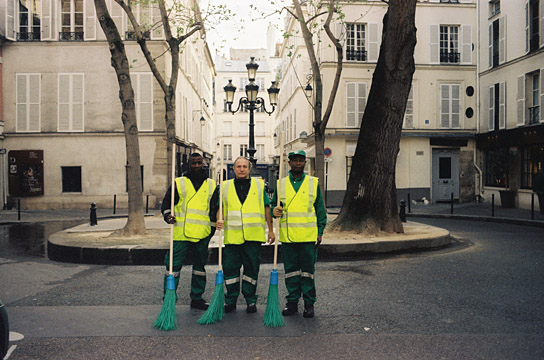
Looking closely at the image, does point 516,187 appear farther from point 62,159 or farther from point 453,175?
point 62,159

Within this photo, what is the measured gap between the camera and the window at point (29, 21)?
22.0 m

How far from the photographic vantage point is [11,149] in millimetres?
22078

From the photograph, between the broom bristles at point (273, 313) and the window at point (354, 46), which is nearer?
the broom bristles at point (273, 313)

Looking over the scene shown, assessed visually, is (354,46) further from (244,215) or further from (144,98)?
(244,215)

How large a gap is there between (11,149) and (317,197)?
20.4 m

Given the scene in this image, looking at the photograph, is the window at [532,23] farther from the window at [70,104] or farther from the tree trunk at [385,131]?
the window at [70,104]

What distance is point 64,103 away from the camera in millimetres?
22203

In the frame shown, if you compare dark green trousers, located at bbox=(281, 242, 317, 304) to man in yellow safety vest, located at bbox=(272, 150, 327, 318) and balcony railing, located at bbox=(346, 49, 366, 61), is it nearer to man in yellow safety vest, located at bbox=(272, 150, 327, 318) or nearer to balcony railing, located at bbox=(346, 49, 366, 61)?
man in yellow safety vest, located at bbox=(272, 150, 327, 318)

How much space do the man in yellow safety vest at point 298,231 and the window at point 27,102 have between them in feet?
64.8

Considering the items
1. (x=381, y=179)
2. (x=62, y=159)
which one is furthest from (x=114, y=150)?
(x=381, y=179)

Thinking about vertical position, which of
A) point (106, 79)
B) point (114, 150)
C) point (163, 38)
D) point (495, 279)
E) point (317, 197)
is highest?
point (163, 38)

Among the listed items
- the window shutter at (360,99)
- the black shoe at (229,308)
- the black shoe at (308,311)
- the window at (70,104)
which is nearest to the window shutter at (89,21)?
the window at (70,104)

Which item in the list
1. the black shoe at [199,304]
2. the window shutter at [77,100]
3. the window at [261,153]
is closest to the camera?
the black shoe at [199,304]

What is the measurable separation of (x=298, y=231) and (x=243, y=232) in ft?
1.80
